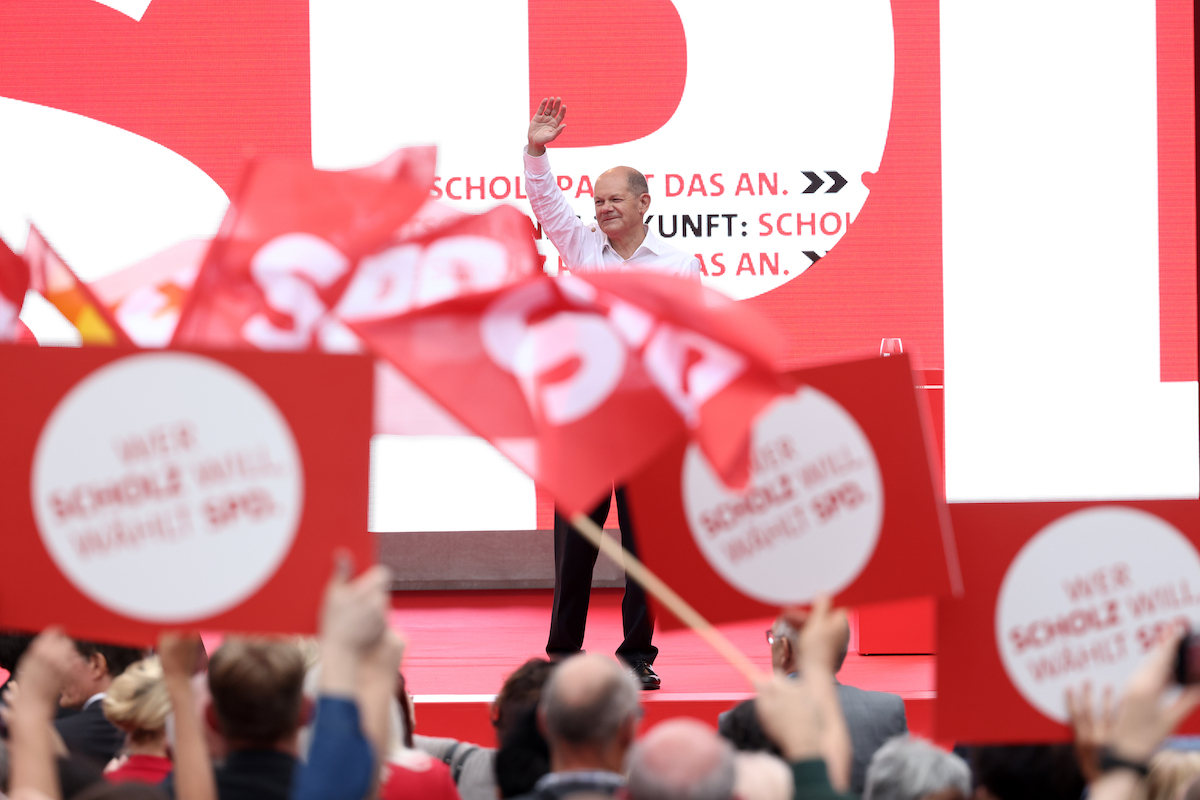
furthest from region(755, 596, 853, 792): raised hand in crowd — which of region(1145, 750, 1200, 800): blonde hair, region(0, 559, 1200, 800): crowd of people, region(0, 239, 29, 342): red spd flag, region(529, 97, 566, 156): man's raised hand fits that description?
region(529, 97, 566, 156): man's raised hand

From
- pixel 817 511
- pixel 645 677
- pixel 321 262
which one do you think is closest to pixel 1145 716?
pixel 817 511

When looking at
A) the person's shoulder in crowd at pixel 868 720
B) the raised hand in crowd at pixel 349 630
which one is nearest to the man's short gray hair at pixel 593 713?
the raised hand in crowd at pixel 349 630

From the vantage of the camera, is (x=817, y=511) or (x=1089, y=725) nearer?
(x=1089, y=725)

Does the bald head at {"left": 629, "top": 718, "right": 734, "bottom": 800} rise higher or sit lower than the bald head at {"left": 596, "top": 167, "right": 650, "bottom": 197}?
lower

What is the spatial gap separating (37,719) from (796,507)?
104 cm

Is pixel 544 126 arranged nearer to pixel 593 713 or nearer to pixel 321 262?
pixel 321 262

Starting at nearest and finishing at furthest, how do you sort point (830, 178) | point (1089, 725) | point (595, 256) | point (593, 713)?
1. point (593, 713)
2. point (1089, 725)
3. point (595, 256)
4. point (830, 178)

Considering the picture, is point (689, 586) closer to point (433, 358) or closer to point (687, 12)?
point (433, 358)

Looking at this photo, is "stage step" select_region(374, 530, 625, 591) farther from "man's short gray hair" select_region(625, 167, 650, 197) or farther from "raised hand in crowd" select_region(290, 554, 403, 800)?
"raised hand in crowd" select_region(290, 554, 403, 800)

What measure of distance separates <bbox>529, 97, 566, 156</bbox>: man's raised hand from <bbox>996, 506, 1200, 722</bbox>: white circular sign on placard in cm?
223

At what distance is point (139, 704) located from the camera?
217 centimetres

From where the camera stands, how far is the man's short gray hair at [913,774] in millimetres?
1863

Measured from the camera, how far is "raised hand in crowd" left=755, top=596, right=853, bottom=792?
1682 mm

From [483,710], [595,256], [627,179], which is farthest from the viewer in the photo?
[595,256]
